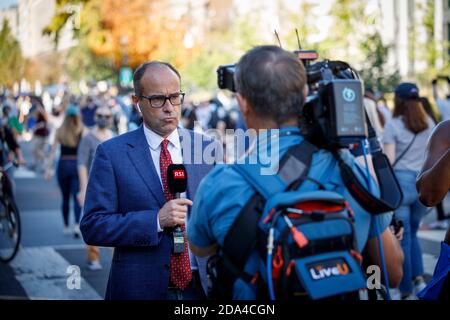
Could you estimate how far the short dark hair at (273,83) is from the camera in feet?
8.98

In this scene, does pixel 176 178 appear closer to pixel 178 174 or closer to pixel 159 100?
pixel 178 174

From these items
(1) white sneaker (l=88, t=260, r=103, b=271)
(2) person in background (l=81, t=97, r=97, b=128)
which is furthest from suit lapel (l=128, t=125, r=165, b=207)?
(2) person in background (l=81, t=97, r=97, b=128)

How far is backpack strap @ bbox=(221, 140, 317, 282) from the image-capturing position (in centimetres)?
265

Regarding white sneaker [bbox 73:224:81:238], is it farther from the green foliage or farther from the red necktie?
the red necktie

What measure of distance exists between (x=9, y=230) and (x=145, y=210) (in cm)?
669

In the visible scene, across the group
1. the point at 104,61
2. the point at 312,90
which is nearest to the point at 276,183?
the point at 312,90

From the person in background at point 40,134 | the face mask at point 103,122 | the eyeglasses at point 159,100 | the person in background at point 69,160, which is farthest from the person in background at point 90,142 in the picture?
the person in background at point 40,134

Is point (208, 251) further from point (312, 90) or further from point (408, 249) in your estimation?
point (408, 249)

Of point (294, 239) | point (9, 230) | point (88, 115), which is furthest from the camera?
point (88, 115)

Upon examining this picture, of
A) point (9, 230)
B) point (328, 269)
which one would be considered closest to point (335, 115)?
point (328, 269)

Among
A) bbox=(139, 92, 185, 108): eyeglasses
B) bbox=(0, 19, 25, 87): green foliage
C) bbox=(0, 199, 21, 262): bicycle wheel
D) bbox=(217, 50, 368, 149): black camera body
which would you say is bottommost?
bbox=(0, 199, 21, 262): bicycle wheel

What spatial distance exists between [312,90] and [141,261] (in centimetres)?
127

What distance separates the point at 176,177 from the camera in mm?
3846

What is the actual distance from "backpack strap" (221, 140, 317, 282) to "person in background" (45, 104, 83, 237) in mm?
9146
